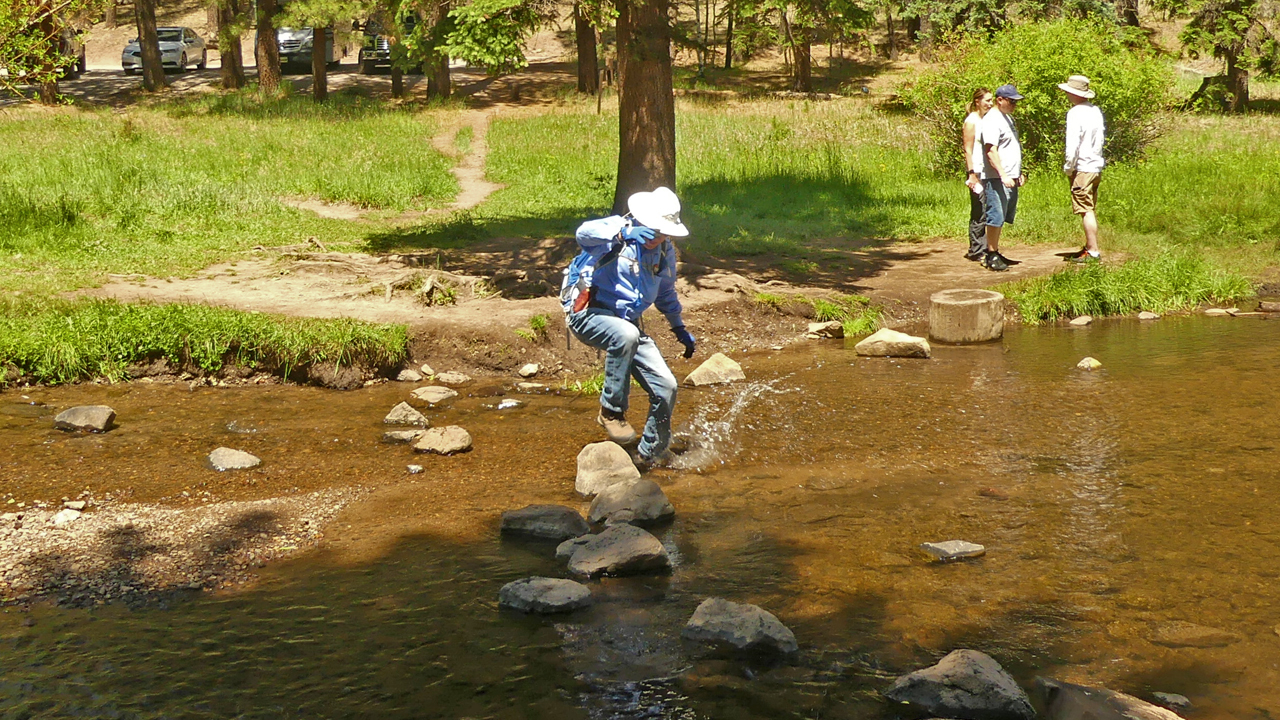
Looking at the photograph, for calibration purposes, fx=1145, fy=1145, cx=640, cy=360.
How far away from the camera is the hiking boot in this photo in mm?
7695

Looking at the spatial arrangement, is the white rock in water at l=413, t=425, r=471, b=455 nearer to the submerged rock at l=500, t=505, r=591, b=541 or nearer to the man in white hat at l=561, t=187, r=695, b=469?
the man in white hat at l=561, t=187, r=695, b=469

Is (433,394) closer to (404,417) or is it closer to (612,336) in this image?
(404,417)

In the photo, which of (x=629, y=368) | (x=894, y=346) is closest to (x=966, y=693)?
(x=629, y=368)

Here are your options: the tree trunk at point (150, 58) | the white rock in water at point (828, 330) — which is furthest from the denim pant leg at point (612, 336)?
the tree trunk at point (150, 58)

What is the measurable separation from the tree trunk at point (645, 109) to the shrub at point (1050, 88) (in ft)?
22.5

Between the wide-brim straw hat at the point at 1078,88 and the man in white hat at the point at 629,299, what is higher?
the wide-brim straw hat at the point at 1078,88

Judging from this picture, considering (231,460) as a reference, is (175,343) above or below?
above

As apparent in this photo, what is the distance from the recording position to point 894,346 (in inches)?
405

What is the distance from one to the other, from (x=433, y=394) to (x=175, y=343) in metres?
2.33

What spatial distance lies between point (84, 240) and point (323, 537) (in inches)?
379

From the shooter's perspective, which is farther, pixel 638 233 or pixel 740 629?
pixel 638 233

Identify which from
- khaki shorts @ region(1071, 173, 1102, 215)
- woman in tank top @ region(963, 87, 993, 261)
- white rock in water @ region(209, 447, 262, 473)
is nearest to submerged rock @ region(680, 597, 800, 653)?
white rock in water @ region(209, 447, 262, 473)

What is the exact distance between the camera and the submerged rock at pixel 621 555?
18.4 ft

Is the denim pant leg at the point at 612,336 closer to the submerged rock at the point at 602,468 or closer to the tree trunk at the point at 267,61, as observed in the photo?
the submerged rock at the point at 602,468
